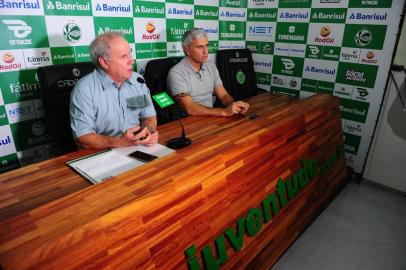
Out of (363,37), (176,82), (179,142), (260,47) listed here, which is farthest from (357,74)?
(179,142)

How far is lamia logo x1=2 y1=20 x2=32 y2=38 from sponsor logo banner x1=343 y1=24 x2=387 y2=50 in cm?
257

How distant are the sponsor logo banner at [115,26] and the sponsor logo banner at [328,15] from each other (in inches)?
68.5

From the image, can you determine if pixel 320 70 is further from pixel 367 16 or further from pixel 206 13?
pixel 206 13

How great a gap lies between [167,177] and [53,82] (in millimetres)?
1066

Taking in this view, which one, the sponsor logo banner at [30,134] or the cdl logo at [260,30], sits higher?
the cdl logo at [260,30]

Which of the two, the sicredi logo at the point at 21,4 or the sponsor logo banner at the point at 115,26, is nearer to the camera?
the sicredi logo at the point at 21,4

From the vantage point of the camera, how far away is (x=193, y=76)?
7.84ft

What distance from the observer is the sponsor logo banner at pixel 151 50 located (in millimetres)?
2562

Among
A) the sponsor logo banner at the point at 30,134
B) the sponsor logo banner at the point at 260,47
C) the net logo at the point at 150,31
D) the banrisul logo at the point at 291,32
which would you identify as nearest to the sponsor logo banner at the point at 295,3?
the banrisul logo at the point at 291,32

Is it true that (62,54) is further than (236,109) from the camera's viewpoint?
Yes

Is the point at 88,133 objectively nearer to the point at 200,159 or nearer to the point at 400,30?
the point at 200,159

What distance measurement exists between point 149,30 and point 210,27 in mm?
801

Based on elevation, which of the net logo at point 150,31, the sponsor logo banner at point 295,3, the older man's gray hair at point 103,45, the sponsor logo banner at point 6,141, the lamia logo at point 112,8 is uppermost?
the sponsor logo banner at point 295,3

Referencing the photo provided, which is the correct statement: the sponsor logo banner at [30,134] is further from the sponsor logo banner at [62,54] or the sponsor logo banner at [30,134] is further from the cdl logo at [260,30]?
the cdl logo at [260,30]
